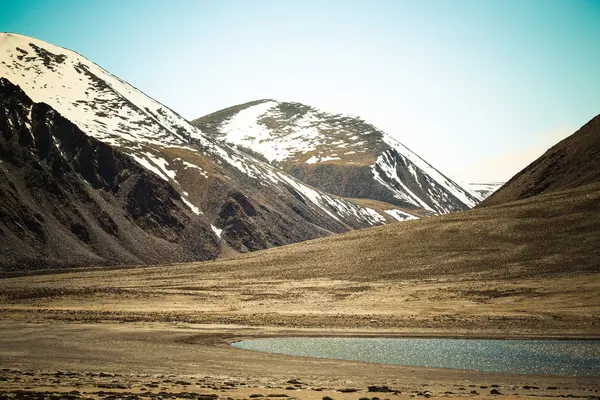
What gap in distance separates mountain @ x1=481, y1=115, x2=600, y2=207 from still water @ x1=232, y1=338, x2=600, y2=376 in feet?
270

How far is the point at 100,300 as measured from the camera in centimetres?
7881

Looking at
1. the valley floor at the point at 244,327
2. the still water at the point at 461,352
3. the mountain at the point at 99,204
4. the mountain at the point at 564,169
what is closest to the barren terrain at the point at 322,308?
the valley floor at the point at 244,327

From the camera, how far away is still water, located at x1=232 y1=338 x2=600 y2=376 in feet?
116

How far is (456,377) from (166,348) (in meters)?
18.6

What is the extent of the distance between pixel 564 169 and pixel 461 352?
99.3m

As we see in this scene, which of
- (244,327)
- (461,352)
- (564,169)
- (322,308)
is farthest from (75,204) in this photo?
(461,352)

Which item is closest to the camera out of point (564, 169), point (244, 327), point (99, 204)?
point (244, 327)

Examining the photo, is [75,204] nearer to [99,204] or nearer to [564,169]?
[99,204]

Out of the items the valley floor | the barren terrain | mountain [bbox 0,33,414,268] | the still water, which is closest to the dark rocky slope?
mountain [bbox 0,33,414,268]

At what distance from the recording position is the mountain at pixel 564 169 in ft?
406

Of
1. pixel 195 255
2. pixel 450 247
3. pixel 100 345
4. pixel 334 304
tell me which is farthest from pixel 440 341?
pixel 195 255

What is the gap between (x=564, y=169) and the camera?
12988 cm

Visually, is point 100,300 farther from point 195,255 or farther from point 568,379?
point 195,255

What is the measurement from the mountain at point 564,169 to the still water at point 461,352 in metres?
82.3
